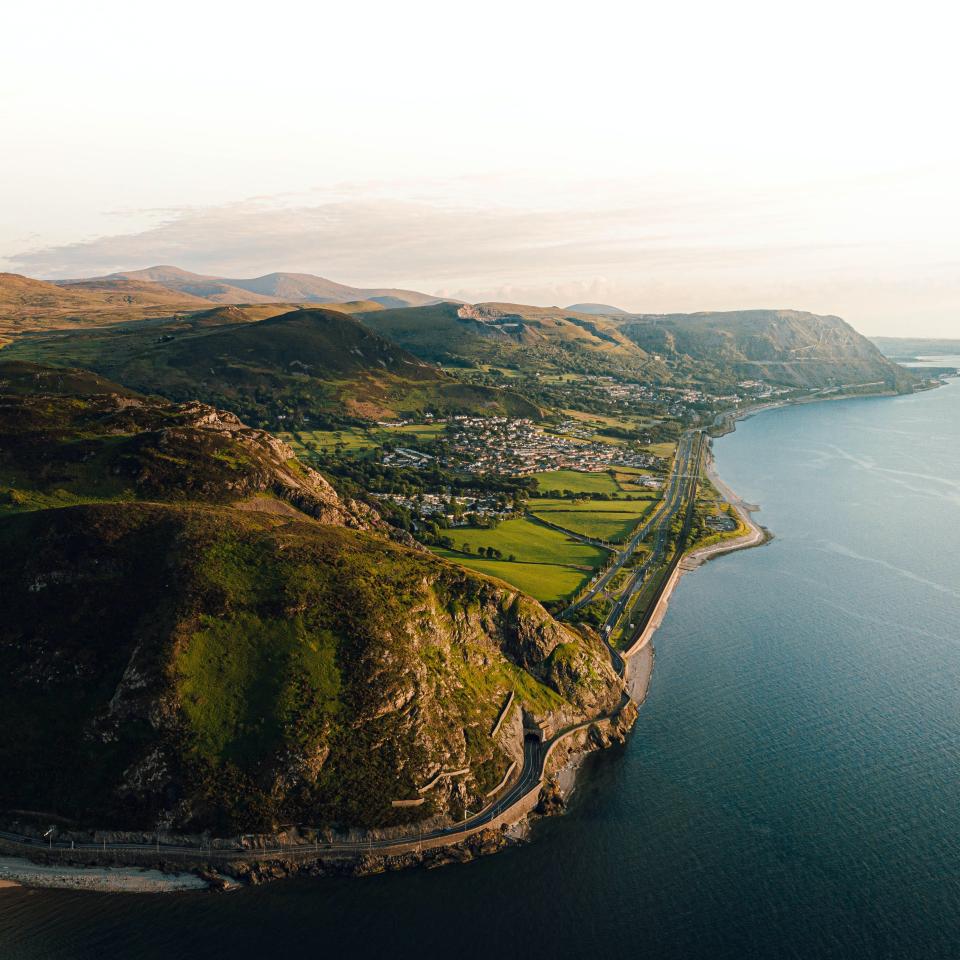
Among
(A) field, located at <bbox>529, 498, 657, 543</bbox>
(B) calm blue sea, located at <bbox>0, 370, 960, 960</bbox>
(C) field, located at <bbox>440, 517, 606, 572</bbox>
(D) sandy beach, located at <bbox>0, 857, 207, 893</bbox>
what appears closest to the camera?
(B) calm blue sea, located at <bbox>0, 370, 960, 960</bbox>

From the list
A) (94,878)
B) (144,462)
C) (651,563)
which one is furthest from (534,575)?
(94,878)

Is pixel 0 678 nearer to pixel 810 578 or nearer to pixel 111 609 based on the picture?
pixel 111 609

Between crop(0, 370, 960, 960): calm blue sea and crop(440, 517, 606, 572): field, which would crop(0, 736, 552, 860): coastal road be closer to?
crop(0, 370, 960, 960): calm blue sea

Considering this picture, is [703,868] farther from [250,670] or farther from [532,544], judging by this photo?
[532,544]

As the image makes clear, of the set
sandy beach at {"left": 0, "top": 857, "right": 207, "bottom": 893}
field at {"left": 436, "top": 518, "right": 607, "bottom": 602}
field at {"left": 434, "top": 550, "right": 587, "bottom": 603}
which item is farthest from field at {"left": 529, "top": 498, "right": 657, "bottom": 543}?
sandy beach at {"left": 0, "top": 857, "right": 207, "bottom": 893}

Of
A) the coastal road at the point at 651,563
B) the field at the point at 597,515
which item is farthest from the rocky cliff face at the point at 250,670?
the field at the point at 597,515

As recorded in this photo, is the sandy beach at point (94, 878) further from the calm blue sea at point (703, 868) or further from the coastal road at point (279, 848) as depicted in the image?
the coastal road at point (279, 848)
